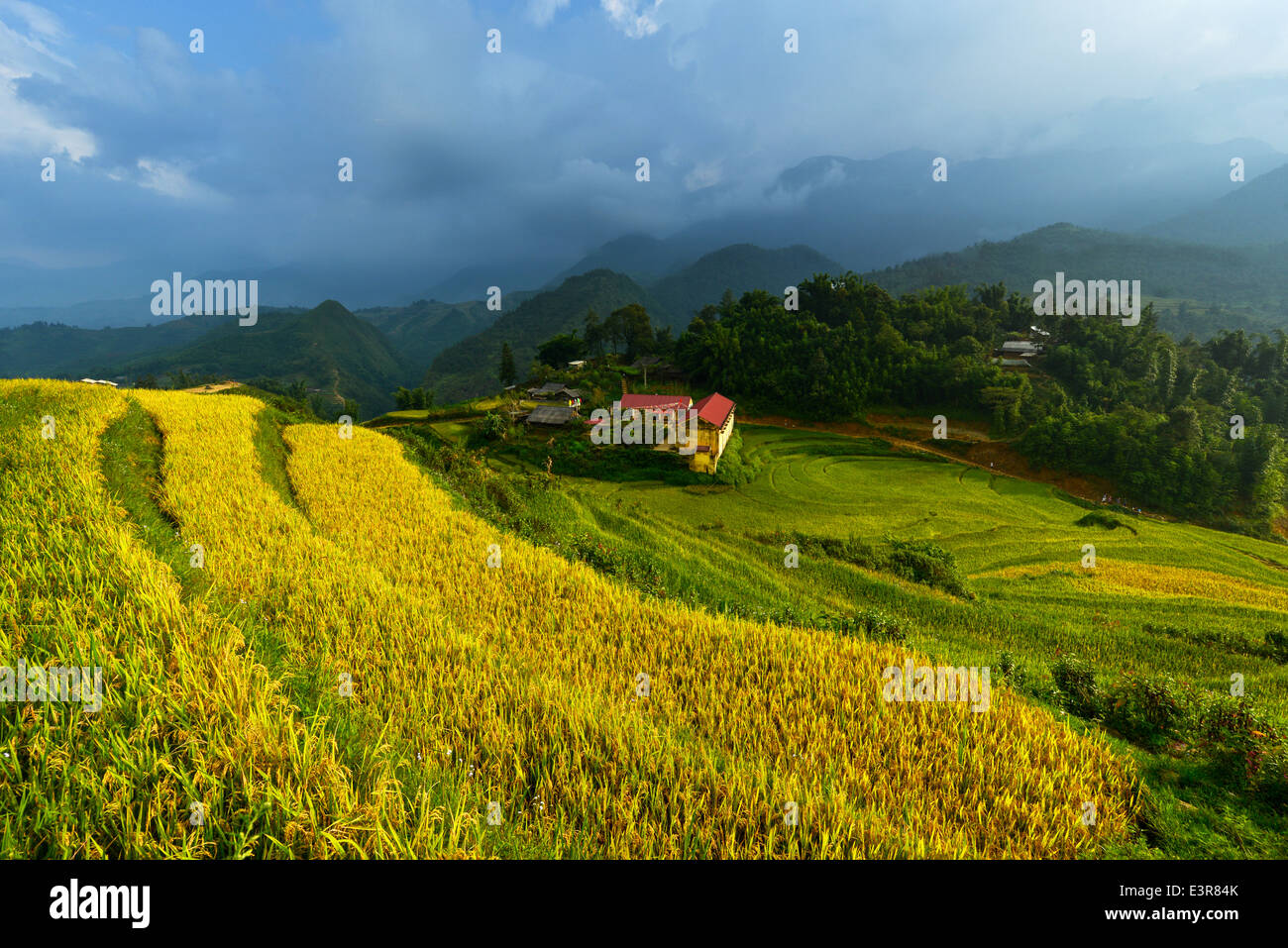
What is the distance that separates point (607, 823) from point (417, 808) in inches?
52.9

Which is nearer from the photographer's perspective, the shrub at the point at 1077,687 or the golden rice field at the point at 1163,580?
the shrub at the point at 1077,687

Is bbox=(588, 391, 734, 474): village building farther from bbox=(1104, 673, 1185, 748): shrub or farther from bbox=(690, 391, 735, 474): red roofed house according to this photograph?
bbox=(1104, 673, 1185, 748): shrub

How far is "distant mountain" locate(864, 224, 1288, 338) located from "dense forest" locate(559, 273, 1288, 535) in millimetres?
65810

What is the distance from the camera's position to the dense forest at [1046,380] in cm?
2834

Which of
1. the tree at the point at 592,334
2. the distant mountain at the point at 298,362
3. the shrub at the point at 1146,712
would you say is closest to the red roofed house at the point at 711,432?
the shrub at the point at 1146,712

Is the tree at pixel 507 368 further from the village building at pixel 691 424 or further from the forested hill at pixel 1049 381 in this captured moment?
the village building at pixel 691 424

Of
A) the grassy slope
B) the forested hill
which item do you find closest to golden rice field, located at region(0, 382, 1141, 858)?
the grassy slope

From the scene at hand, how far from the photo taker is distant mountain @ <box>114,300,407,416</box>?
145m

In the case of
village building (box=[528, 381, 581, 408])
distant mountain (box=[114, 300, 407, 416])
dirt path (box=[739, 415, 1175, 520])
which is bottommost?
dirt path (box=[739, 415, 1175, 520])

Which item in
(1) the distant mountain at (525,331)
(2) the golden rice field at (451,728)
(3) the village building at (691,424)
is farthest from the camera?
(1) the distant mountain at (525,331)

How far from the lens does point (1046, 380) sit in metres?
44.1

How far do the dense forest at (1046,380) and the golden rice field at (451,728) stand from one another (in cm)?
3534
